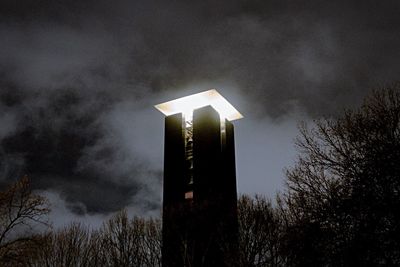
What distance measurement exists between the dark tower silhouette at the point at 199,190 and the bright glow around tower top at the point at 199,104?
0.24 meters

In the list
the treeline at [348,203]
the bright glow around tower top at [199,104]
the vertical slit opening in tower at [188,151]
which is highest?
the bright glow around tower top at [199,104]

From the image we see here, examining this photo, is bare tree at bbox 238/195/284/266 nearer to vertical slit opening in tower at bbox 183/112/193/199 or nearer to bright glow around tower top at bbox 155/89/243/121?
vertical slit opening in tower at bbox 183/112/193/199

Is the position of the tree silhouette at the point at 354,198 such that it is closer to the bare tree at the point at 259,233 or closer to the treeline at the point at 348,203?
the treeline at the point at 348,203

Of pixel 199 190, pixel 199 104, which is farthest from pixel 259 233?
pixel 199 104

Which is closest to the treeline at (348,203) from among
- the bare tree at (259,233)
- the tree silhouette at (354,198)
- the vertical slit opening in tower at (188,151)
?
the tree silhouette at (354,198)

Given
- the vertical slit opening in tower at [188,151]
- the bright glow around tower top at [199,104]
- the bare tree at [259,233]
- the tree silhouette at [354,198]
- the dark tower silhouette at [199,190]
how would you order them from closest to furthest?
the tree silhouette at [354,198]
the bare tree at [259,233]
the dark tower silhouette at [199,190]
the vertical slit opening in tower at [188,151]
the bright glow around tower top at [199,104]

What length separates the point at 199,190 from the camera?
41.9 m

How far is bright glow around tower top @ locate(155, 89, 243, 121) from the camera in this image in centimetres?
4659

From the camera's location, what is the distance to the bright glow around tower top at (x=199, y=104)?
4659cm

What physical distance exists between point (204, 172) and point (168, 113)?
30.0 feet

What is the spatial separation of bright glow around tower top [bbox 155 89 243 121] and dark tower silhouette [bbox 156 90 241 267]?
0.79 ft

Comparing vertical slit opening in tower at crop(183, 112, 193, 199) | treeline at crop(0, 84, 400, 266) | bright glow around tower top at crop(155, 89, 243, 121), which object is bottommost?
treeline at crop(0, 84, 400, 266)

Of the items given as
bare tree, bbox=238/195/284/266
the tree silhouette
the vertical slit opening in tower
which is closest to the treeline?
the tree silhouette

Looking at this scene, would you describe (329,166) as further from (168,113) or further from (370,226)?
(168,113)
